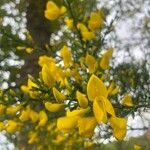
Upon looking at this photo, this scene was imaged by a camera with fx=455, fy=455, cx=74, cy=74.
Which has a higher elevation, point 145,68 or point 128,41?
point 128,41

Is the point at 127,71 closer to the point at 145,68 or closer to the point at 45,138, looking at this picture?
the point at 145,68

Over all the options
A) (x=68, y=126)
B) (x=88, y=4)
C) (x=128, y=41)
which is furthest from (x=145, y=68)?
(x=128, y=41)

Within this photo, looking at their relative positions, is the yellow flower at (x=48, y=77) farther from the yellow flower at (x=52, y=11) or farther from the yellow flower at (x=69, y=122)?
the yellow flower at (x=52, y=11)

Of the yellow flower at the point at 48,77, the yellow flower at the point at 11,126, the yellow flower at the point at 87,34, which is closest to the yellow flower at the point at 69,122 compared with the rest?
the yellow flower at the point at 48,77

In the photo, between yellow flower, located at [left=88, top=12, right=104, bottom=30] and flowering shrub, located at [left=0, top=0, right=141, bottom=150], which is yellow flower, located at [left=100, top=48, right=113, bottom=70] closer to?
flowering shrub, located at [left=0, top=0, right=141, bottom=150]

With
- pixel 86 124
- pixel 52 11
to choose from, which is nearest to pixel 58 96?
pixel 86 124
